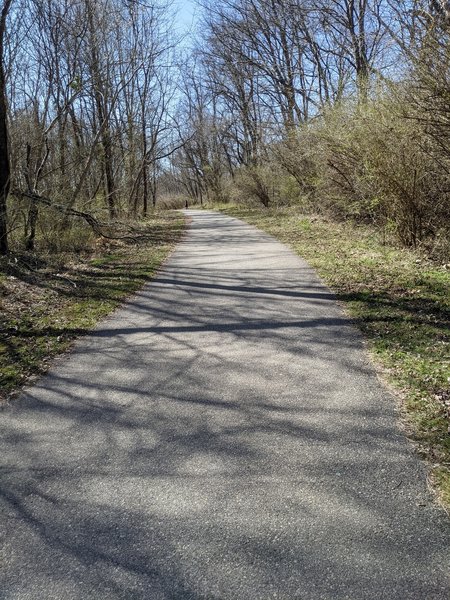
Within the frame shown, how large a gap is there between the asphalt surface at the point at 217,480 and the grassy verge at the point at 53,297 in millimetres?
502

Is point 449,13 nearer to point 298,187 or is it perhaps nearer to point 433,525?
Answer: point 433,525

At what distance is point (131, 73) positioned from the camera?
2011 centimetres

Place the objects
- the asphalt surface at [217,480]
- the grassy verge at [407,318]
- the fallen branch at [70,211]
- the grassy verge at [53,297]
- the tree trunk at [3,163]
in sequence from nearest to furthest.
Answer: the asphalt surface at [217,480]
the grassy verge at [407,318]
the grassy verge at [53,297]
the tree trunk at [3,163]
the fallen branch at [70,211]

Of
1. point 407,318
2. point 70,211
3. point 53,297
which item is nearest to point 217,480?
point 407,318

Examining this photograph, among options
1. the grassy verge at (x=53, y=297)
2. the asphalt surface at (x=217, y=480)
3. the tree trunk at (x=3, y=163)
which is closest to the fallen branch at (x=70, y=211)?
the tree trunk at (x=3, y=163)

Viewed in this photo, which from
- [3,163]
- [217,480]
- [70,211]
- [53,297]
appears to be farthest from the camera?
[70,211]

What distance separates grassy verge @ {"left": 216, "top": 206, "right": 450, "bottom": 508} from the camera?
336cm

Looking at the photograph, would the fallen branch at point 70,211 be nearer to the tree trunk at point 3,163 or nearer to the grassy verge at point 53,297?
the tree trunk at point 3,163

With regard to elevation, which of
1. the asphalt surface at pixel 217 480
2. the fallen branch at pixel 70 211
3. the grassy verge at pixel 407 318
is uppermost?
the fallen branch at pixel 70 211

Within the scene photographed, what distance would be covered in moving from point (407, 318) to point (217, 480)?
3.74 meters

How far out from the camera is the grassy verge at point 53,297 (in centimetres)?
529

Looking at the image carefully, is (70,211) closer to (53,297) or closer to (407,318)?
(53,297)

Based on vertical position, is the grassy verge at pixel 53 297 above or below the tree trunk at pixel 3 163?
below

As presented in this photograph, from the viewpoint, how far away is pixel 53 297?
7895 mm
